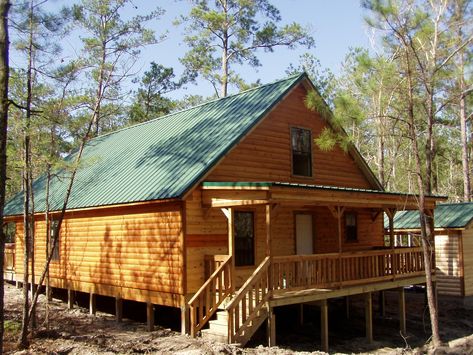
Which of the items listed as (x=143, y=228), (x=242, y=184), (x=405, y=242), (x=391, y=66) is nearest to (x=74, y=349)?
(x=143, y=228)

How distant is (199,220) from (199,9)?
2531 centimetres

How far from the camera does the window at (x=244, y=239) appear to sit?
610 inches

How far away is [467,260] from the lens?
22359mm

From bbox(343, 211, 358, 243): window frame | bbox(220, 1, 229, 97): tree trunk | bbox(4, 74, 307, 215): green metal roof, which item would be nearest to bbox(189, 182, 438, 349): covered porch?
bbox(4, 74, 307, 215): green metal roof

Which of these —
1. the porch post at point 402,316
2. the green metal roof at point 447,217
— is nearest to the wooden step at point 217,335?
the porch post at point 402,316

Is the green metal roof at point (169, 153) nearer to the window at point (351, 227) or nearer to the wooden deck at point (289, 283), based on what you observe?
the wooden deck at point (289, 283)

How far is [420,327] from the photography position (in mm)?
17734

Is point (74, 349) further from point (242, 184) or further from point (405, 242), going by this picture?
point (405, 242)

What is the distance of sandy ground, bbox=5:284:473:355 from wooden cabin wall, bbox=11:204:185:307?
40.0 inches

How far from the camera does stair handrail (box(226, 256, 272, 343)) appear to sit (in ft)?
39.0

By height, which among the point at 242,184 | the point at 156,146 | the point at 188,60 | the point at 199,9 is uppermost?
the point at 199,9

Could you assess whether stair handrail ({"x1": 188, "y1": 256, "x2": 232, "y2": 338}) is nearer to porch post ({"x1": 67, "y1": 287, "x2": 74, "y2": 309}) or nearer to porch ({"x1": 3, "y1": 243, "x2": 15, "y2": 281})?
porch post ({"x1": 67, "y1": 287, "x2": 74, "y2": 309})

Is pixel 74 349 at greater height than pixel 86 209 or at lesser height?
lesser

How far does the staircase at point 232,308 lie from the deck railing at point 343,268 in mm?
538
